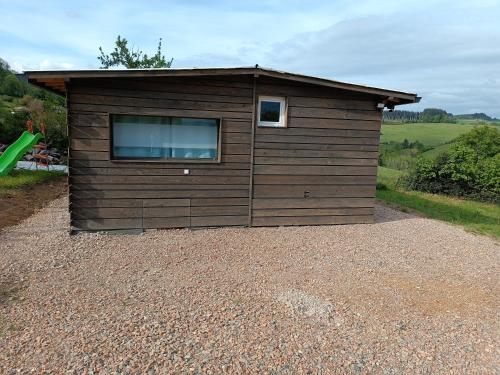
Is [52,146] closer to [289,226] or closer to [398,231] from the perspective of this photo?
[289,226]

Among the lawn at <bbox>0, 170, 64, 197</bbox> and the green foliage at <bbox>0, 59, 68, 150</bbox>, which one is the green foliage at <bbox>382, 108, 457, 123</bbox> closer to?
the green foliage at <bbox>0, 59, 68, 150</bbox>

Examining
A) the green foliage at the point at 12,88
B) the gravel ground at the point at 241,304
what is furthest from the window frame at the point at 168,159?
the green foliage at the point at 12,88

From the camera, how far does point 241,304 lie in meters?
3.84

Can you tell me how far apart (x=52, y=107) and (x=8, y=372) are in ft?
53.0

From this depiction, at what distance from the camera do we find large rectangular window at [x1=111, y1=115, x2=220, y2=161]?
6.30 metres

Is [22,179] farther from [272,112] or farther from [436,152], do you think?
[436,152]

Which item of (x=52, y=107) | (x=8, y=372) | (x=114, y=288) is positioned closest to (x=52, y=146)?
(x=52, y=107)

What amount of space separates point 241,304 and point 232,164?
11.2ft

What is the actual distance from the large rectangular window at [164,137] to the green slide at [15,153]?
578 centimetres

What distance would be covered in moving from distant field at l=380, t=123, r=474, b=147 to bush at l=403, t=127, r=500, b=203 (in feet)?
57.7

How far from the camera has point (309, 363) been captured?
2.89 metres

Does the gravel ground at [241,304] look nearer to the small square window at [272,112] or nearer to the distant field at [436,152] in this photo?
the small square window at [272,112]

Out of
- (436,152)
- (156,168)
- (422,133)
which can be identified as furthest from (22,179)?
(422,133)

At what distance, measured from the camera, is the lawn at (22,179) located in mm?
9688
